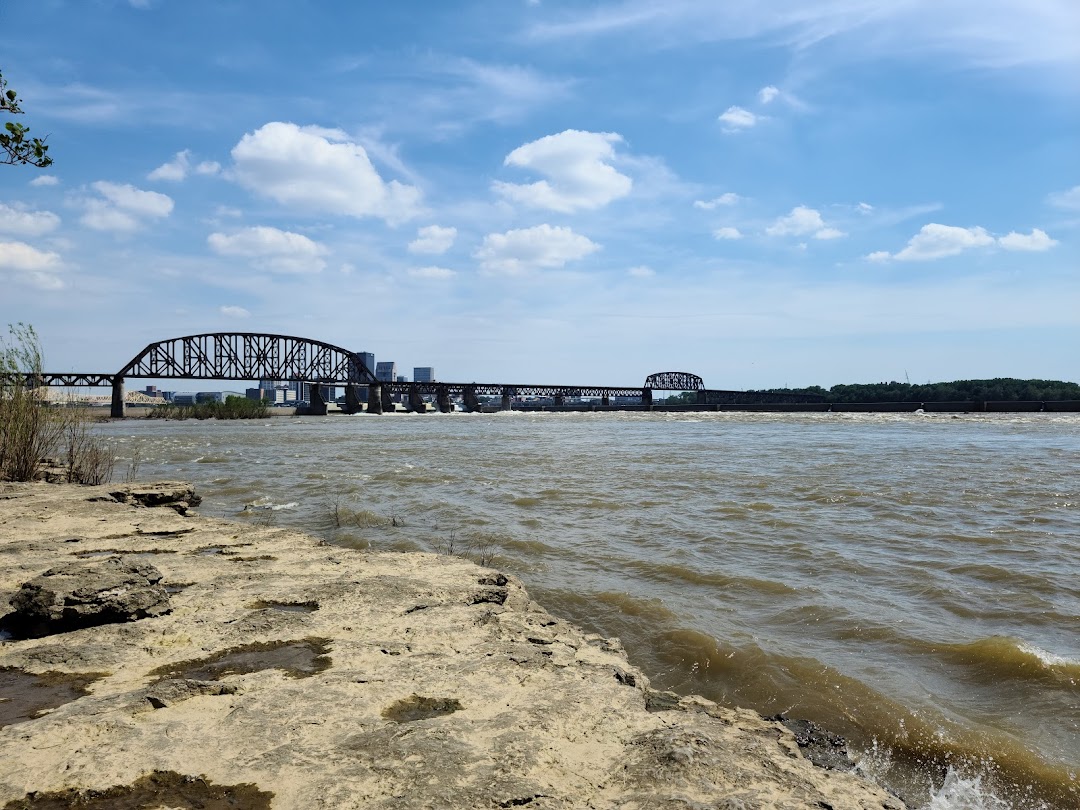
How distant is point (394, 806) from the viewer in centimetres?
329

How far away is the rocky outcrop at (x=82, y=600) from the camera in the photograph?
241 inches

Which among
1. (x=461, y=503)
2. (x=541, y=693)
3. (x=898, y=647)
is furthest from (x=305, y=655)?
(x=461, y=503)

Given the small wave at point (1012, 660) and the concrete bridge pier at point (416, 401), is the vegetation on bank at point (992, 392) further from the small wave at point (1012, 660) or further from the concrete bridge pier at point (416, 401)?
the small wave at point (1012, 660)

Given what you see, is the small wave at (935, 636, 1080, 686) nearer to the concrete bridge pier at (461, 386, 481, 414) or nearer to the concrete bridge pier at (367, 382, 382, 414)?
the concrete bridge pier at (367, 382, 382, 414)

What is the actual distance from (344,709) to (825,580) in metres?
7.34

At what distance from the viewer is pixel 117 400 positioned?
12194 centimetres

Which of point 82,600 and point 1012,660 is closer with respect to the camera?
point 82,600

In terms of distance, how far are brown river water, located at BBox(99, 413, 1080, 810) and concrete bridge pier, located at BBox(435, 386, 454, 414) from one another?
455 feet

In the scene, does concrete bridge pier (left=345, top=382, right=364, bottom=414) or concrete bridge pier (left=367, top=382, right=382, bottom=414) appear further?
concrete bridge pier (left=345, top=382, right=364, bottom=414)

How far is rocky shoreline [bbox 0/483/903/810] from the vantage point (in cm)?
351

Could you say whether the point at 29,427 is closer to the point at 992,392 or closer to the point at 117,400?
the point at 117,400

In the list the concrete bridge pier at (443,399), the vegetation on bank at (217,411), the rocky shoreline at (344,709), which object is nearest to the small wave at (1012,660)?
the rocky shoreline at (344,709)

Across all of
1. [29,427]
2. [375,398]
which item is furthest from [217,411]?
[29,427]

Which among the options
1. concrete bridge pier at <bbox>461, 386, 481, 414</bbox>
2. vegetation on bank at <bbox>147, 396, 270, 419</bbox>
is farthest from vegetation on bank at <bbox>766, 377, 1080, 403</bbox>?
vegetation on bank at <bbox>147, 396, 270, 419</bbox>
